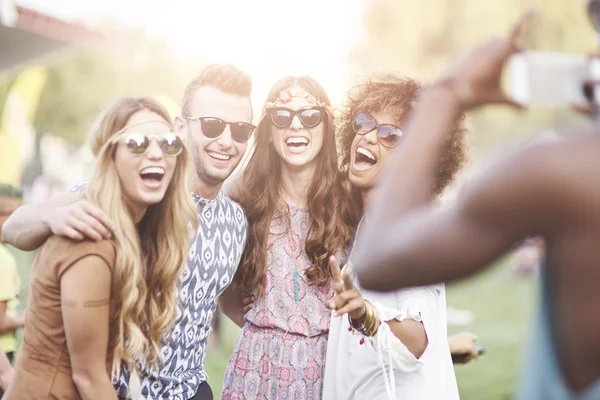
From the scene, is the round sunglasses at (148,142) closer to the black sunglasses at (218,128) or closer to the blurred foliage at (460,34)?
the black sunglasses at (218,128)

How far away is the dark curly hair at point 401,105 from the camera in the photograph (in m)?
3.45

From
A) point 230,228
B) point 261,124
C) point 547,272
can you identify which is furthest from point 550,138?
point 261,124

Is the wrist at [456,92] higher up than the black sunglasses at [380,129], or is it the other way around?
the wrist at [456,92]

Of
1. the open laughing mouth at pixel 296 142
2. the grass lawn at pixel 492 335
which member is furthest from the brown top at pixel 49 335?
the grass lawn at pixel 492 335

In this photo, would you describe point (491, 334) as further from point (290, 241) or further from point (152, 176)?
point (152, 176)

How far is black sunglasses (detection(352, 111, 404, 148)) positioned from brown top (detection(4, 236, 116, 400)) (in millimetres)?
1475

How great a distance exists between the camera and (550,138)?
1264 mm

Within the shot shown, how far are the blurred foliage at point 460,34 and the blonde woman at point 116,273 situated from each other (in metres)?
18.5

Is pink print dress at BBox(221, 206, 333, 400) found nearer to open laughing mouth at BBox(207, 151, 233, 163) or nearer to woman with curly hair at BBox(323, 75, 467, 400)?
woman with curly hair at BBox(323, 75, 467, 400)

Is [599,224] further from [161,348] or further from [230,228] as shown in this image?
[230,228]

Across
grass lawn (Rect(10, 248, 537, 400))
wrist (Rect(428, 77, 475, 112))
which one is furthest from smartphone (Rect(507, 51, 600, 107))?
grass lawn (Rect(10, 248, 537, 400))

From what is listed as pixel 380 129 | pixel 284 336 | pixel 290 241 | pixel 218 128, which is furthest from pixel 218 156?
pixel 284 336

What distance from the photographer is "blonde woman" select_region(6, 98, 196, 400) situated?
2395mm

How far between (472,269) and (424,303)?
5.10ft
